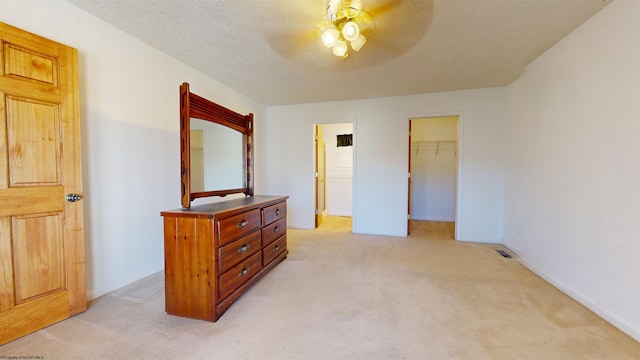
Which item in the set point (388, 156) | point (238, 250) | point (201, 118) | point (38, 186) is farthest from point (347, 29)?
point (388, 156)

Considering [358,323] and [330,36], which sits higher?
[330,36]

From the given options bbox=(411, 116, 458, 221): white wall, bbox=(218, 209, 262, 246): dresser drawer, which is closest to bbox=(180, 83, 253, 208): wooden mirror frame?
bbox=(218, 209, 262, 246): dresser drawer

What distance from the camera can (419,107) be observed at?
4047 mm

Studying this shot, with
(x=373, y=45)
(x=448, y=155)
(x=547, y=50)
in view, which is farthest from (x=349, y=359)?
(x=448, y=155)

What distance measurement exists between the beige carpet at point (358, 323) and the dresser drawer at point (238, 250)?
14.1 inches

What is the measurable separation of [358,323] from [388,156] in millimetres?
3040

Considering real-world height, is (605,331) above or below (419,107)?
below

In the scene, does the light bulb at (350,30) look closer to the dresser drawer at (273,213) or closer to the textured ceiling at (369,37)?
the textured ceiling at (369,37)

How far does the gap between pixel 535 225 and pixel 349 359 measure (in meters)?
2.75

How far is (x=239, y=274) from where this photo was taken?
2.08 meters

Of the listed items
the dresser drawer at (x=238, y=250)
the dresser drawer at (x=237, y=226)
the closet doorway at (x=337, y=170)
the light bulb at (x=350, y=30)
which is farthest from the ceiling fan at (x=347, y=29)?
the closet doorway at (x=337, y=170)

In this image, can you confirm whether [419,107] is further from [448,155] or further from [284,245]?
[284,245]

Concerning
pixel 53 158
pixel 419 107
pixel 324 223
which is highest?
pixel 419 107

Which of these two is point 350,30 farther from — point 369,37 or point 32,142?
point 32,142
